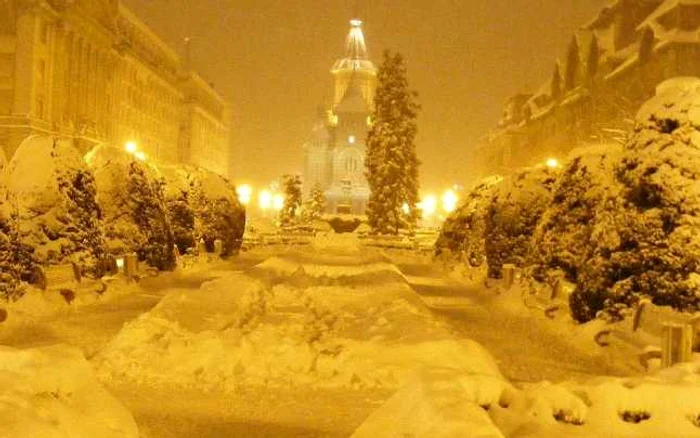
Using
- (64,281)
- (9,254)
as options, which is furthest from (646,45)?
(9,254)

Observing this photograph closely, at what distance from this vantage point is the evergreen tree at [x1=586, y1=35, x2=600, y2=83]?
48062mm

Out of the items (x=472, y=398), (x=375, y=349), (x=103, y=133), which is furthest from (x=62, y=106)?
(x=472, y=398)

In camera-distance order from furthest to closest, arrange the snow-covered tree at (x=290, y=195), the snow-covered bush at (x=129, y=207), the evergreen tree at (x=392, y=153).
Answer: the snow-covered tree at (x=290, y=195), the evergreen tree at (x=392, y=153), the snow-covered bush at (x=129, y=207)

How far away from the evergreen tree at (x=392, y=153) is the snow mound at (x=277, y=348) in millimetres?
38082

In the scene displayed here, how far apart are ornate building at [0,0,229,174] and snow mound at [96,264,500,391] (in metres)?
43.5

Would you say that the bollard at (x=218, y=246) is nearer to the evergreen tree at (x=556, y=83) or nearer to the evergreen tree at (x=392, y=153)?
the evergreen tree at (x=392, y=153)

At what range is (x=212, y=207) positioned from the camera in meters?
28.6

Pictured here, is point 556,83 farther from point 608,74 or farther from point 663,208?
point 663,208

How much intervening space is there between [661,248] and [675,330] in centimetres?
243

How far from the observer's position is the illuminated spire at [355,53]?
530 feet

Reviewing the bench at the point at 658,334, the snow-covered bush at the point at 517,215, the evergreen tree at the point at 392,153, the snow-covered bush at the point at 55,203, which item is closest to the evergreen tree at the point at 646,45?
the evergreen tree at the point at 392,153

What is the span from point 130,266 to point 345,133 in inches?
5334

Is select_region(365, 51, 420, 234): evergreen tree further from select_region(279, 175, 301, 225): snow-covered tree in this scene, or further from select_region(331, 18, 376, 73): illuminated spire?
select_region(331, 18, 376, 73): illuminated spire

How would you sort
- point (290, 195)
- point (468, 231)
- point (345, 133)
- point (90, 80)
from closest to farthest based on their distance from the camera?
point (468, 231), point (90, 80), point (290, 195), point (345, 133)
